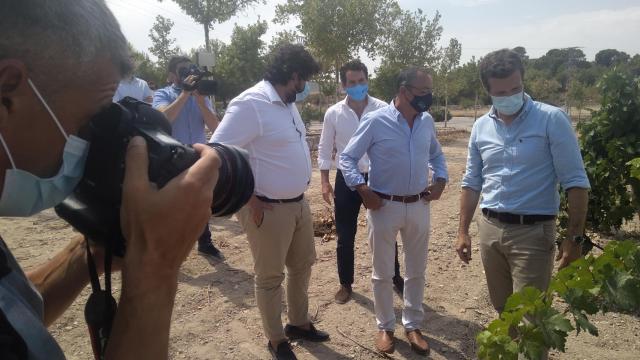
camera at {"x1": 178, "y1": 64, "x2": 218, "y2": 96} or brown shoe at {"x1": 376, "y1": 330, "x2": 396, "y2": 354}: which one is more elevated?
camera at {"x1": 178, "y1": 64, "x2": 218, "y2": 96}

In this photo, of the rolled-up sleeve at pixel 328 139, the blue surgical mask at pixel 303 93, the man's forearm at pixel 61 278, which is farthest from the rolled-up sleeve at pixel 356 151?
the man's forearm at pixel 61 278

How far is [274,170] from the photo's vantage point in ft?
10.7

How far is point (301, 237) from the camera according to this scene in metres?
3.45

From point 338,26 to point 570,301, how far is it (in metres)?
15.9

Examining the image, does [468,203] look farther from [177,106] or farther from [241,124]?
[177,106]

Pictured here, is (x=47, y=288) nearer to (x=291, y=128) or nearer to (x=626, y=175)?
(x=291, y=128)

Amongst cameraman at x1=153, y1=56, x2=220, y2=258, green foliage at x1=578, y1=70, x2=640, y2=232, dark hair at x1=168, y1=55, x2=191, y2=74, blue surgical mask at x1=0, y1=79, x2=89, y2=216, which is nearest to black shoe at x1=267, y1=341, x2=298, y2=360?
cameraman at x1=153, y1=56, x2=220, y2=258

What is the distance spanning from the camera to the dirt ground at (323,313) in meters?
3.45

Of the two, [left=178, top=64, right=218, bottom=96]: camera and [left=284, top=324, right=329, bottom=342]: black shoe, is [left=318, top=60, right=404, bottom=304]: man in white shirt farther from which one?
[left=178, top=64, right=218, bottom=96]: camera

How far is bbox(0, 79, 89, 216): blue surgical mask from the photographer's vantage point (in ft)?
3.14

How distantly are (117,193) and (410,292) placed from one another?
2916 mm

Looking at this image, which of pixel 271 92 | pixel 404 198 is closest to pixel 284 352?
pixel 404 198

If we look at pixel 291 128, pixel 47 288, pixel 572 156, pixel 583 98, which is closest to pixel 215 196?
pixel 47 288

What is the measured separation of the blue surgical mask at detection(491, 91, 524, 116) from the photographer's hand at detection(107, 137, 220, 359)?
8.04ft
